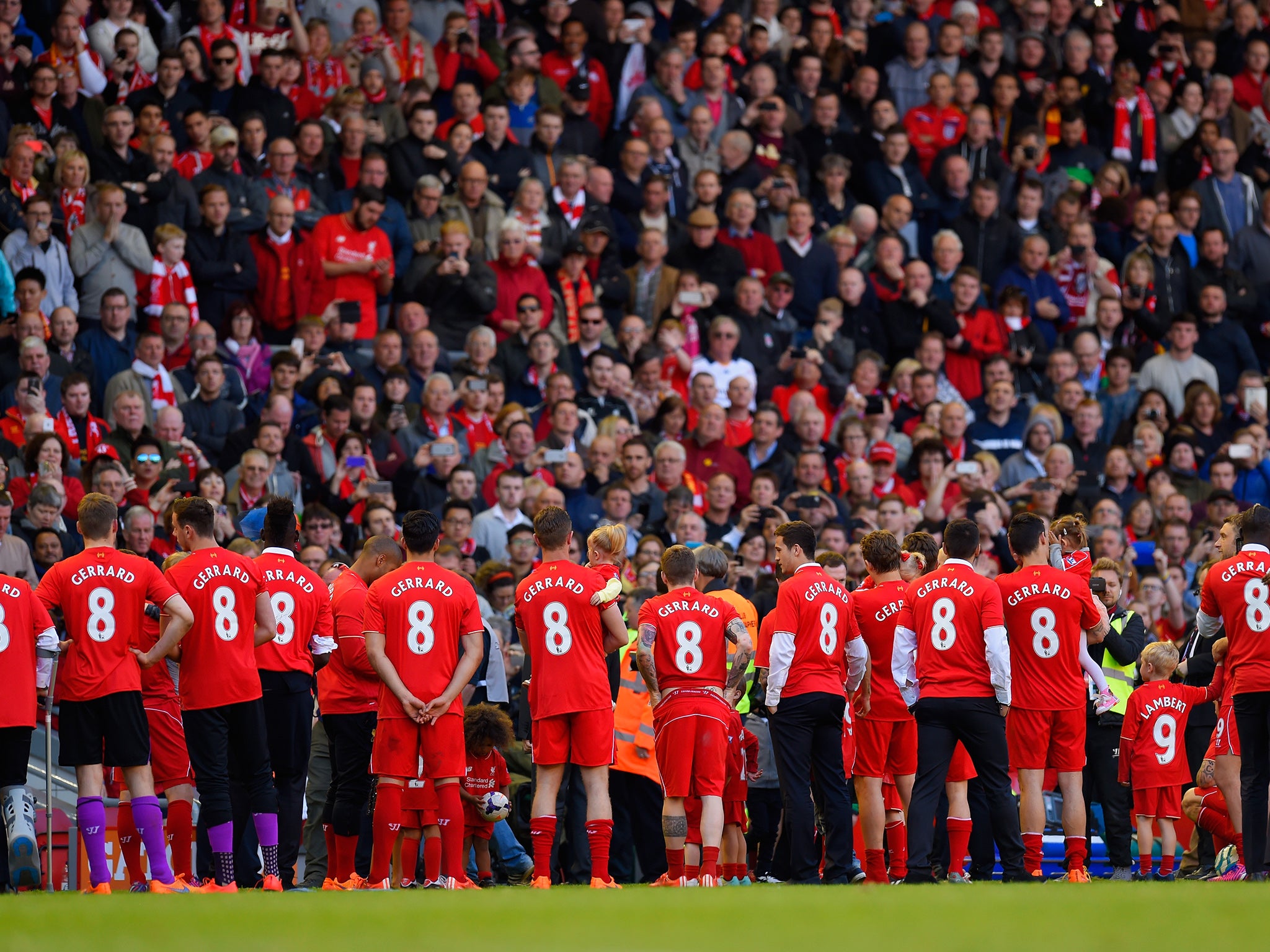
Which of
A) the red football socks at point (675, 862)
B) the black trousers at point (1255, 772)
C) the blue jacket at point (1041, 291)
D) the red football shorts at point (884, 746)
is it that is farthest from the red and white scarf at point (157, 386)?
the blue jacket at point (1041, 291)

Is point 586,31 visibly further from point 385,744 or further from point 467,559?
point 385,744

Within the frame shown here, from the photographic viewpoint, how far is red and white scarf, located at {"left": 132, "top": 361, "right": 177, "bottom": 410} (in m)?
15.4

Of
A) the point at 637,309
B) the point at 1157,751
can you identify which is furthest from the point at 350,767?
the point at 637,309

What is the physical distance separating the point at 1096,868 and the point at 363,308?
8487 mm

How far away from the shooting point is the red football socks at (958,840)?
11266mm

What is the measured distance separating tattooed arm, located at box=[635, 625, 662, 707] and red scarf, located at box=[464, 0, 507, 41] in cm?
1121

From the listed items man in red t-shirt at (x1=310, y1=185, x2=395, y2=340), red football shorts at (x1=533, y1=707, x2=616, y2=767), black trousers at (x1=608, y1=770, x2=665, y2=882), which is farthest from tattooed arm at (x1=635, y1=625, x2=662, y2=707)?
man in red t-shirt at (x1=310, y1=185, x2=395, y2=340)

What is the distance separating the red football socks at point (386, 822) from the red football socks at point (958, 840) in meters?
3.46

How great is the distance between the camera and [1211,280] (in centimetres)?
2091

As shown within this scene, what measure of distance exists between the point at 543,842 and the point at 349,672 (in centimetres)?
170

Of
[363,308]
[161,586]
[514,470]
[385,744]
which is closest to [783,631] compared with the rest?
[385,744]

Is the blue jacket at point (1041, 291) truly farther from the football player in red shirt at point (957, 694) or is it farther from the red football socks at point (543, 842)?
the red football socks at point (543, 842)

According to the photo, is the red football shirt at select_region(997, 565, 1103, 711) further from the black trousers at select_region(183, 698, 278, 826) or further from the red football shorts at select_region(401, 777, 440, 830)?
the black trousers at select_region(183, 698, 278, 826)

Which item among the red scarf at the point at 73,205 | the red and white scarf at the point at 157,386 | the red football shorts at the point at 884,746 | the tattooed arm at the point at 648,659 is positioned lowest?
the red football shorts at the point at 884,746
